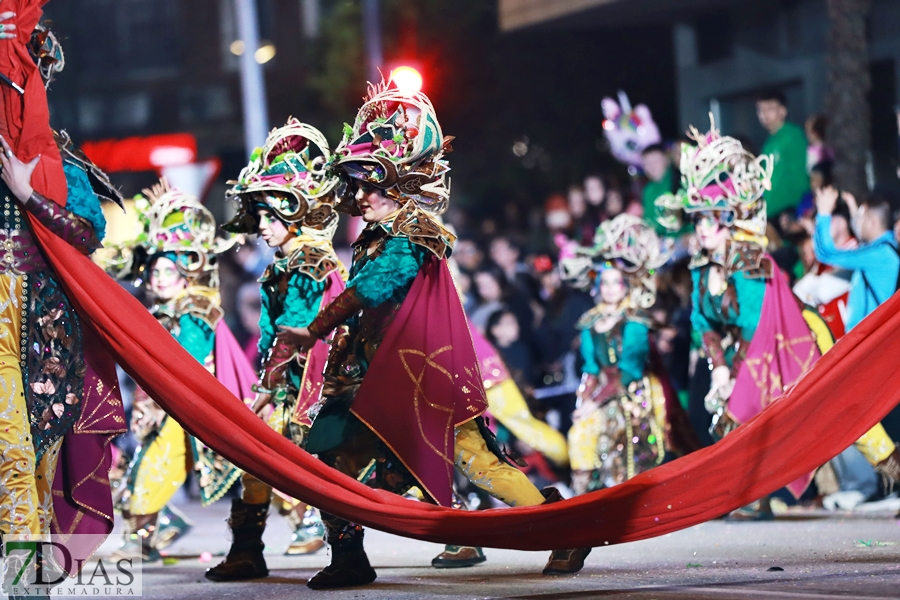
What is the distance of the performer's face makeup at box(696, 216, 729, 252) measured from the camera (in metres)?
9.09

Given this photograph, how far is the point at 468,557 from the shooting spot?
7.39 m

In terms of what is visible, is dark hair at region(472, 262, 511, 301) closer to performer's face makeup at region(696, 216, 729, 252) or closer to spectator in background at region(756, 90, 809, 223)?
spectator in background at region(756, 90, 809, 223)

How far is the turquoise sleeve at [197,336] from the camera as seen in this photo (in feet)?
28.0

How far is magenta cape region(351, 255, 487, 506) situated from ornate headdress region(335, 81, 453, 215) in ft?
1.10

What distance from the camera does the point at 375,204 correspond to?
6633 mm

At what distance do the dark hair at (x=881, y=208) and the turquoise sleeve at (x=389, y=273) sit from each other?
4.73 meters

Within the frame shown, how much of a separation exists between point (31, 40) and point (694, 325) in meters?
4.45

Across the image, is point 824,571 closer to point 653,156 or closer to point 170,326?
point 170,326

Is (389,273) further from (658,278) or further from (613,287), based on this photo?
(658,278)

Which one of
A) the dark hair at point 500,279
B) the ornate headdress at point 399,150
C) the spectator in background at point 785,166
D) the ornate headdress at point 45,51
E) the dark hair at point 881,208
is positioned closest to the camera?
the ornate headdress at point 45,51

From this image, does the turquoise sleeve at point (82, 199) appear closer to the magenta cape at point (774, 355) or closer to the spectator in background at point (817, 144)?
the magenta cape at point (774, 355)

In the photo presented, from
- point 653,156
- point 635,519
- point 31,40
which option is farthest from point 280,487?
point 653,156

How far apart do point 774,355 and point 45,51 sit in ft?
15.0

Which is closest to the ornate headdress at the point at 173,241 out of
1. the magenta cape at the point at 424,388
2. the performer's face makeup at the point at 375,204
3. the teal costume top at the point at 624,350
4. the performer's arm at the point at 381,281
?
the performer's face makeup at the point at 375,204
